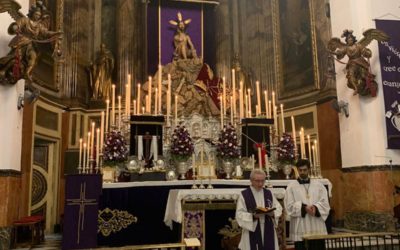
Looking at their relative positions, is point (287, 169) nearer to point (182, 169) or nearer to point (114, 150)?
point (182, 169)

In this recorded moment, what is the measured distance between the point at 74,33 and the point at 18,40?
20.1ft

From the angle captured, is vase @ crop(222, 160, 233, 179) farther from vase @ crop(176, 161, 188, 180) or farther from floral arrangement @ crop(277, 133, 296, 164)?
floral arrangement @ crop(277, 133, 296, 164)

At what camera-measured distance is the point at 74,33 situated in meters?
13.3

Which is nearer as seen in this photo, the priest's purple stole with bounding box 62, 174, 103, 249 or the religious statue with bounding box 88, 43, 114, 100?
the priest's purple stole with bounding box 62, 174, 103, 249

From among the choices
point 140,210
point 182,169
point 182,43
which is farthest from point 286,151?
point 182,43

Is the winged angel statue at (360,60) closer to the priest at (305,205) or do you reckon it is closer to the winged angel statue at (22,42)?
the priest at (305,205)

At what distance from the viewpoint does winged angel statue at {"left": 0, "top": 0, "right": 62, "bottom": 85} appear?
7398mm

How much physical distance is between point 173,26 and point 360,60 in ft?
26.5

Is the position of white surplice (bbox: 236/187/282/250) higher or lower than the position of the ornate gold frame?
lower

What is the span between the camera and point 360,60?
8.79 meters

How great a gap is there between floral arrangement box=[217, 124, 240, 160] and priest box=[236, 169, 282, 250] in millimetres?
3495

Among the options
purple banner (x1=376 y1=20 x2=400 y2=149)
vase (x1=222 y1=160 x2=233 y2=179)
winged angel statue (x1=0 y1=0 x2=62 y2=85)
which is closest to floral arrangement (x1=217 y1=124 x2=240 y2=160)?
vase (x1=222 y1=160 x2=233 y2=179)

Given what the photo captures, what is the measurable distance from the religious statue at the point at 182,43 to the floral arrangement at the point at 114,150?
658cm

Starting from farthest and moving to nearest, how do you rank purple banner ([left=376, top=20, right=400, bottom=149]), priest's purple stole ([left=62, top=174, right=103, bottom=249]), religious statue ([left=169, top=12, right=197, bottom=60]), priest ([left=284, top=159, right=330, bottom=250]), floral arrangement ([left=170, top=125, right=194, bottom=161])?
religious statue ([left=169, top=12, right=197, bottom=60]), purple banner ([left=376, top=20, right=400, bottom=149]), floral arrangement ([left=170, top=125, right=194, bottom=161]), priest's purple stole ([left=62, top=174, right=103, bottom=249]), priest ([left=284, top=159, right=330, bottom=250])
